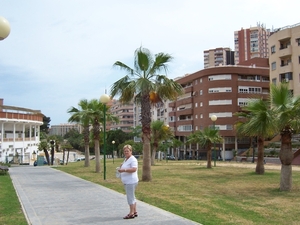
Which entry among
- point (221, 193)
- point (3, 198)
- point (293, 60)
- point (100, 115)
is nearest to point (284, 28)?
point (293, 60)

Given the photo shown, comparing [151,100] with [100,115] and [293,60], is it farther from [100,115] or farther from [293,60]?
[293,60]

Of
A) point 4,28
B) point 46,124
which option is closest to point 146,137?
point 4,28

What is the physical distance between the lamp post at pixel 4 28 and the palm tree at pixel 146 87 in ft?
29.8

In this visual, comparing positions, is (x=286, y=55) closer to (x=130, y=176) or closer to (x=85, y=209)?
(x=85, y=209)

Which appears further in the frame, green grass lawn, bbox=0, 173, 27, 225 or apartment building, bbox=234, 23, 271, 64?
apartment building, bbox=234, 23, 271, 64

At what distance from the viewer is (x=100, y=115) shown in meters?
24.4

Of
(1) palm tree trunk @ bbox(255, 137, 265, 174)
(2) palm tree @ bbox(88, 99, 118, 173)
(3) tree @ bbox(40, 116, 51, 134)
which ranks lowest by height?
(1) palm tree trunk @ bbox(255, 137, 265, 174)

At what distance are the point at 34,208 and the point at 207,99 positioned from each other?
55533 millimetres

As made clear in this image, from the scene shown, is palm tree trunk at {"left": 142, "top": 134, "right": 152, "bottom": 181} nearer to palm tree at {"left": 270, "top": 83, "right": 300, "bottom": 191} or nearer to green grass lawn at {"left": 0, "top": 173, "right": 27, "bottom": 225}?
green grass lawn at {"left": 0, "top": 173, "right": 27, "bottom": 225}

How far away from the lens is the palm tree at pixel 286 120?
39.5 ft

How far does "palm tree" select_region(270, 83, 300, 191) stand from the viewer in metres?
12.0

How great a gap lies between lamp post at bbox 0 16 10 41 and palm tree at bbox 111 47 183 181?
29.8 ft

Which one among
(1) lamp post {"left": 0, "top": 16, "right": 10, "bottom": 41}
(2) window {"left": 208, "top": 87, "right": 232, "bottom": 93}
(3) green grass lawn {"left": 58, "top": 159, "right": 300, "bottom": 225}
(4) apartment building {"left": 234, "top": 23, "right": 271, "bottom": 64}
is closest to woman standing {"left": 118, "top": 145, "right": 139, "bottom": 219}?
(3) green grass lawn {"left": 58, "top": 159, "right": 300, "bottom": 225}

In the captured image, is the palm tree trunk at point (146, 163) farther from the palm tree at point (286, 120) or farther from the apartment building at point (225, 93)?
the apartment building at point (225, 93)
